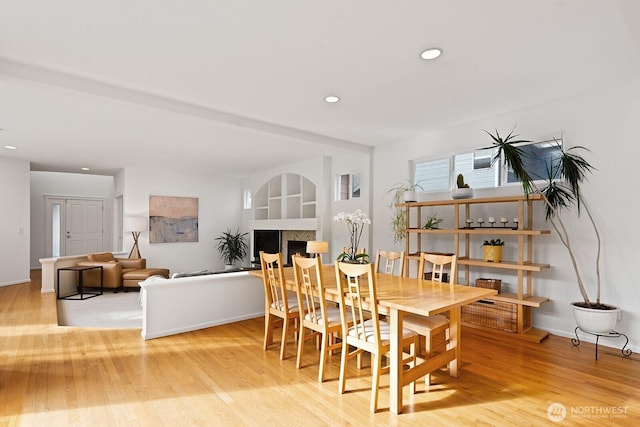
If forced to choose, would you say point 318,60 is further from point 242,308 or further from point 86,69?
point 242,308

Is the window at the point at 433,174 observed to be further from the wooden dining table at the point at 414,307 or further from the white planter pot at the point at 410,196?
the wooden dining table at the point at 414,307

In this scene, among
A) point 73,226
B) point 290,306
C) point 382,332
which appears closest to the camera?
point 382,332

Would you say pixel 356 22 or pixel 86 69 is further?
pixel 86 69

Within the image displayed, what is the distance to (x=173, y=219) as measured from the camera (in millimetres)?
8484

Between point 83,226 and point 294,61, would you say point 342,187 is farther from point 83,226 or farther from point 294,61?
point 83,226

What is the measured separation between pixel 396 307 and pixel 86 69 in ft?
10.2

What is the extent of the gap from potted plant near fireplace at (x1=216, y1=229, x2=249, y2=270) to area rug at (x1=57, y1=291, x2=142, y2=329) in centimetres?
296

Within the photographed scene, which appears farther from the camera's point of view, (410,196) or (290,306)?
(410,196)

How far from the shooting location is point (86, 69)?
3020 mm

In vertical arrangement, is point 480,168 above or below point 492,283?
above

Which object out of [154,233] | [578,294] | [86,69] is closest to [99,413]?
[86,69]

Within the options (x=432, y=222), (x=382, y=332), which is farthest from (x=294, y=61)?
(x=432, y=222)

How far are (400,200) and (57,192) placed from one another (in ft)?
29.8

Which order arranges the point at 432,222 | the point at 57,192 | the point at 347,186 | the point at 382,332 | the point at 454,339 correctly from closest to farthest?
the point at 382,332 < the point at 454,339 < the point at 432,222 < the point at 347,186 < the point at 57,192
